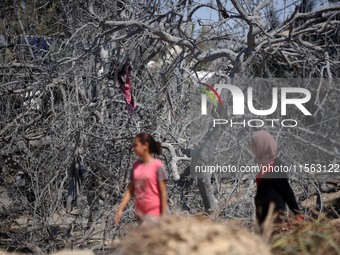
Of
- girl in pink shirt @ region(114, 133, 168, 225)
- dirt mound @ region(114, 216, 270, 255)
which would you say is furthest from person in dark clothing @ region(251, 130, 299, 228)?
dirt mound @ region(114, 216, 270, 255)

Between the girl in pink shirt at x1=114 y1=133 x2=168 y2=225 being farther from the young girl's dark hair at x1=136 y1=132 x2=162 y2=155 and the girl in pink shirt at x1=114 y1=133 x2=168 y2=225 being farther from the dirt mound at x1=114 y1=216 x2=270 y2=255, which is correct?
the dirt mound at x1=114 y1=216 x2=270 y2=255

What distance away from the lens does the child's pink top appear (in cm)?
394

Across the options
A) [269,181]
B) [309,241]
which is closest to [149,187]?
[269,181]

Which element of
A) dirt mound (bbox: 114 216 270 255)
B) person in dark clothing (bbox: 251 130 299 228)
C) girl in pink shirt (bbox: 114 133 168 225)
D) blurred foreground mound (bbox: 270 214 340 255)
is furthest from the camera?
person in dark clothing (bbox: 251 130 299 228)

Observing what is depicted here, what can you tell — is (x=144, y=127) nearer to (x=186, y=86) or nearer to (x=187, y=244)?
(x=186, y=86)

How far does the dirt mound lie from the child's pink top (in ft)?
Result: 4.10

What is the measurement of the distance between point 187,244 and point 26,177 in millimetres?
6380

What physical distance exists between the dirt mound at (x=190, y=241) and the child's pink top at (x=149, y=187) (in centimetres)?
125

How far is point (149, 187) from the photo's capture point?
13.0 ft

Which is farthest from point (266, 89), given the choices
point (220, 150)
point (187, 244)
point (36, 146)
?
point (187, 244)

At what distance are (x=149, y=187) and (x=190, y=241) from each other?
1508 millimetres

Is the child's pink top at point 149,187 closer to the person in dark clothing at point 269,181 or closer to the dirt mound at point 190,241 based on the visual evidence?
the person in dark clothing at point 269,181

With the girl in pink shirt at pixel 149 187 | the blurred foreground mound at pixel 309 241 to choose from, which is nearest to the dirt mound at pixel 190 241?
the blurred foreground mound at pixel 309 241

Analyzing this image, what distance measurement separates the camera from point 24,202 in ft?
24.9
